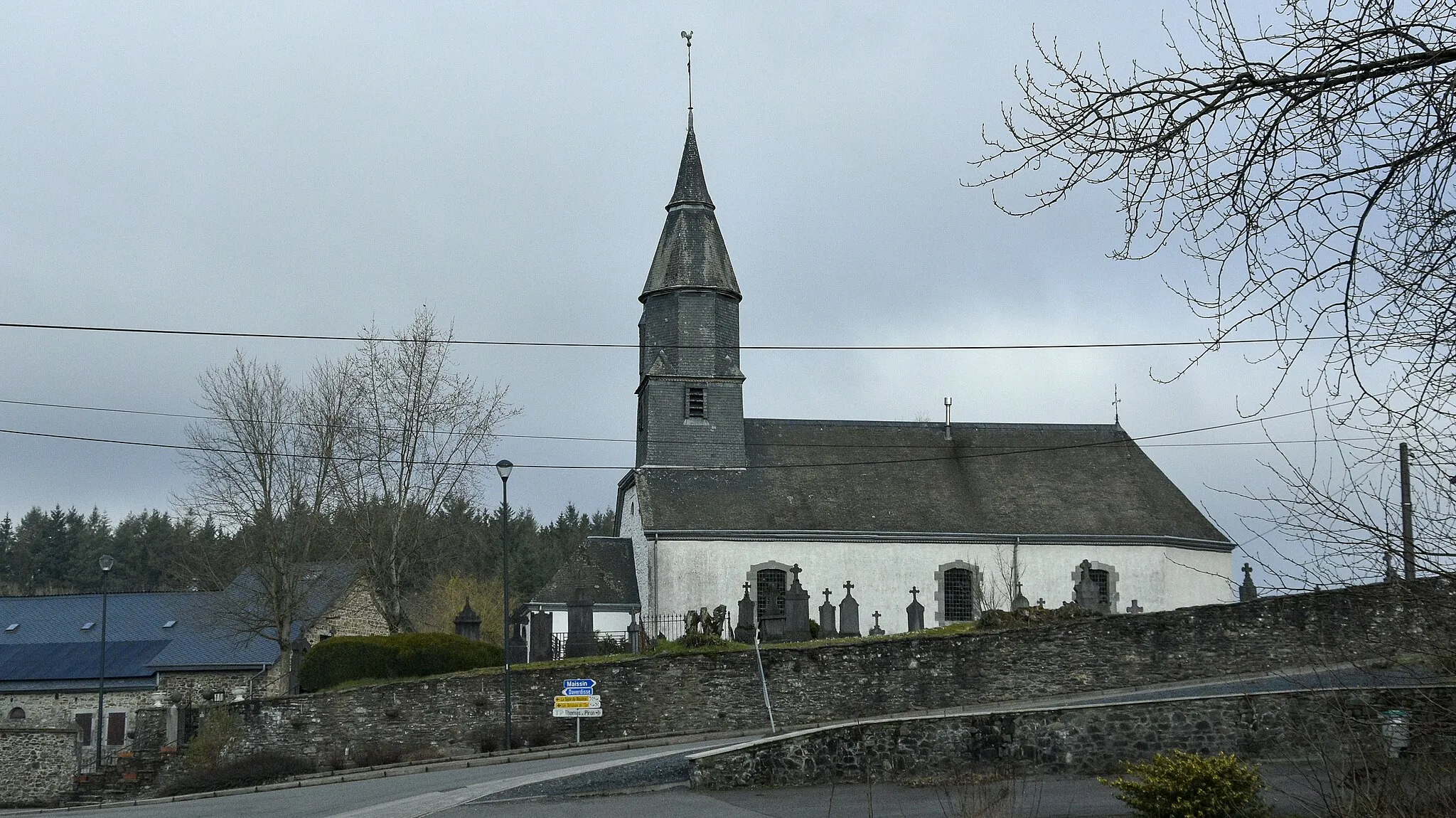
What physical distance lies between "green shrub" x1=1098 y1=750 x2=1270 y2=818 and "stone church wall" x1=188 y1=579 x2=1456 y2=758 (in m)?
12.1

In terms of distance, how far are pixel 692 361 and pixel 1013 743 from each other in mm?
23983

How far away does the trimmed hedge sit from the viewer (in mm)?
29031

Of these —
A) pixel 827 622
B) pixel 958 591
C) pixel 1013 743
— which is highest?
pixel 958 591

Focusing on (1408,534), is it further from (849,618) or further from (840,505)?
(840,505)

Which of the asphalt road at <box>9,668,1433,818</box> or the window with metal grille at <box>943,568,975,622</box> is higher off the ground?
the window with metal grille at <box>943,568,975,622</box>

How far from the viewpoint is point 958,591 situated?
127 feet

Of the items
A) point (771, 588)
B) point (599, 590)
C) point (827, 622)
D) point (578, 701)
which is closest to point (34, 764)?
point (599, 590)

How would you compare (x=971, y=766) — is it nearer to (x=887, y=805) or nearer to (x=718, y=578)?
(x=887, y=805)

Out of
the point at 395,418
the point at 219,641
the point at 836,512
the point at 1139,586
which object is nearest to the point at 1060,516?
the point at 1139,586

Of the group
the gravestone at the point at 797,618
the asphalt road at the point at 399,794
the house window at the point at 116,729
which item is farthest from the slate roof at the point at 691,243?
the house window at the point at 116,729

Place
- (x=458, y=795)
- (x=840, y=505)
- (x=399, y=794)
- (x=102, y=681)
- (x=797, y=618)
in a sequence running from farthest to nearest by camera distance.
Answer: (x=102, y=681), (x=840, y=505), (x=797, y=618), (x=399, y=794), (x=458, y=795)

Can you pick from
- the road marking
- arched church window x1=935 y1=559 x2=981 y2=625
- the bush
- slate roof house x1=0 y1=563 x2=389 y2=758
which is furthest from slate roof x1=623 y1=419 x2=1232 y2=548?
the road marking

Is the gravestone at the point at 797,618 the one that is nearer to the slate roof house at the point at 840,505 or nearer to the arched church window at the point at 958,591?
the slate roof house at the point at 840,505

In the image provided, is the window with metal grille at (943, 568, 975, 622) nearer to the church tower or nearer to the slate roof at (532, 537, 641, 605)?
the church tower
